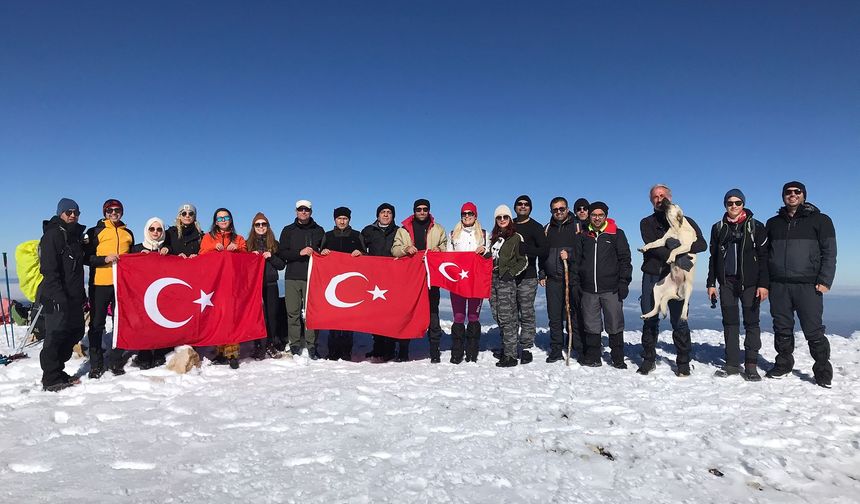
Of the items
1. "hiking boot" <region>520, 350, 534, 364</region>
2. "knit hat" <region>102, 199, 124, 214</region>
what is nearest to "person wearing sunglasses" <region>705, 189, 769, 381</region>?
"hiking boot" <region>520, 350, 534, 364</region>

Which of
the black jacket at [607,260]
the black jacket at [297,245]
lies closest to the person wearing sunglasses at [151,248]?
the black jacket at [297,245]

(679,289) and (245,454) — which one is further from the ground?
(679,289)

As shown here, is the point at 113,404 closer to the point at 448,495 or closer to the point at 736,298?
the point at 448,495

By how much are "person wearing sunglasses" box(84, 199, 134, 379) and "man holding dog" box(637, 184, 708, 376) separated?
8817 mm

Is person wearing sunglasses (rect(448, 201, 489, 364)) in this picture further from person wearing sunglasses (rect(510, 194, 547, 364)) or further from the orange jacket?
the orange jacket

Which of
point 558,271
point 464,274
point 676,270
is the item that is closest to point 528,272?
point 558,271

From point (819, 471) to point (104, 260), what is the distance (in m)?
9.38

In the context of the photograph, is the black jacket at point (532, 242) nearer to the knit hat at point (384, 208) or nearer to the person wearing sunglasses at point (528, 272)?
the person wearing sunglasses at point (528, 272)

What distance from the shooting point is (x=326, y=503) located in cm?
338

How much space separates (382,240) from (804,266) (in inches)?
277

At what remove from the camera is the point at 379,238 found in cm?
909

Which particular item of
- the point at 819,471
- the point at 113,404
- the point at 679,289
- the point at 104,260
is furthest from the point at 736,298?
the point at 104,260

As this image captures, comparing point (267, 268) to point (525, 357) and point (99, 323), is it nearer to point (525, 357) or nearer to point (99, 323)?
point (99, 323)

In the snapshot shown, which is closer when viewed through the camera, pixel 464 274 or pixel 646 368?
pixel 646 368
